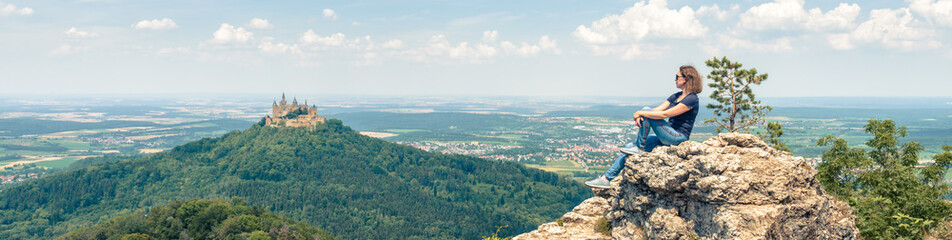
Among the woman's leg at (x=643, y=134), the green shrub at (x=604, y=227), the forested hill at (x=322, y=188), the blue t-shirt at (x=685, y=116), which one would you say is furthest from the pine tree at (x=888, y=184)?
the forested hill at (x=322, y=188)

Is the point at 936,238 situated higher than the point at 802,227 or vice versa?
the point at 802,227

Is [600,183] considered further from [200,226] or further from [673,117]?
[200,226]

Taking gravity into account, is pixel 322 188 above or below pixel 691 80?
below

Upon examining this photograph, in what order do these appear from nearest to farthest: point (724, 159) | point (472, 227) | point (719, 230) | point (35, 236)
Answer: point (719, 230)
point (724, 159)
point (35, 236)
point (472, 227)

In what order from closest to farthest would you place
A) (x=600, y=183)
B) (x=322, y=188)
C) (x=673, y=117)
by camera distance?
(x=673, y=117) < (x=600, y=183) < (x=322, y=188)

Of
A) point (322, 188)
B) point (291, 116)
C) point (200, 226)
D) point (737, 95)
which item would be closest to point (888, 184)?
point (737, 95)

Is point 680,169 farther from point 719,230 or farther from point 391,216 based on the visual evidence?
point 391,216

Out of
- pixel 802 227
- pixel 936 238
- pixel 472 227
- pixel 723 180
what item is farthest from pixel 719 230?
pixel 472 227

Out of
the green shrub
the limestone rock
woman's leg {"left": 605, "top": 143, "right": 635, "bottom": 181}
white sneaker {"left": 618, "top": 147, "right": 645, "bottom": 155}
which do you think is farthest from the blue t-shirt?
the limestone rock
